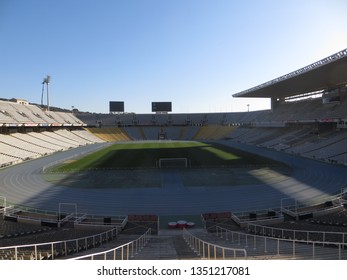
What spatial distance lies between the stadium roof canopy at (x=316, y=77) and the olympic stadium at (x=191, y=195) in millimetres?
173

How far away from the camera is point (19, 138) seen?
5197 cm

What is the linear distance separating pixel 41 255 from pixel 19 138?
4895cm

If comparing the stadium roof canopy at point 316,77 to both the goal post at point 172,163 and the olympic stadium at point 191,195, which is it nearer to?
the olympic stadium at point 191,195

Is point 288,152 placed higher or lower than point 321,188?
higher

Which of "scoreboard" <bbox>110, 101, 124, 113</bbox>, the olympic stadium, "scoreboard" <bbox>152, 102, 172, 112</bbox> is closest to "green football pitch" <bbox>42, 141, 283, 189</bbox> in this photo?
the olympic stadium

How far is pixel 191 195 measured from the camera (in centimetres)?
2295

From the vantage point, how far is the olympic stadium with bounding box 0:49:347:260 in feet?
36.7

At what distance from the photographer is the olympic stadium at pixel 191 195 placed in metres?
11.2

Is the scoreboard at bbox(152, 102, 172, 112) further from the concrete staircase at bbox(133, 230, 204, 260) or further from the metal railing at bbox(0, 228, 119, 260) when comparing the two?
the metal railing at bbox(0, 228, 119, 260)

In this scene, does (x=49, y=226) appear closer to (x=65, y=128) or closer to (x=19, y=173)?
(x=19, y=173)

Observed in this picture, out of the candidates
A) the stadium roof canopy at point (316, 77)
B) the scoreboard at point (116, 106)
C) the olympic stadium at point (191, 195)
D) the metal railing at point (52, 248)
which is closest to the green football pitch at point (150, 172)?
the olympic stadium at point (191, 195)

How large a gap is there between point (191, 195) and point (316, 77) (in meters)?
33.3
